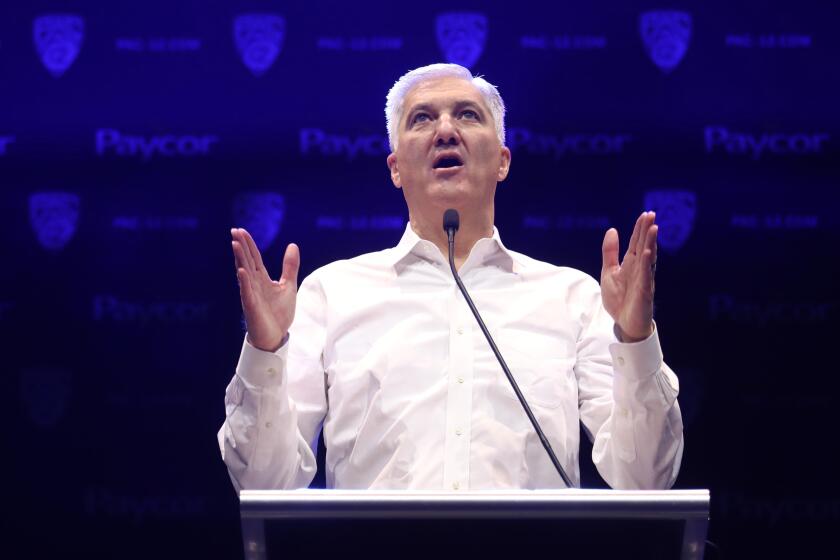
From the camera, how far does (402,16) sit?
2.90m

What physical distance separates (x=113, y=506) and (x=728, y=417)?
172cm

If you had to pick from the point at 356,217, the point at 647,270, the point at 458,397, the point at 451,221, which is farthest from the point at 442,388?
the point at 356,217

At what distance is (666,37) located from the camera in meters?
2.86

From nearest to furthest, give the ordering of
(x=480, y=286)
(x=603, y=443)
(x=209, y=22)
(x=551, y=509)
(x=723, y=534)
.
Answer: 1. (x=551, y=509)
2. (x=603, y=443)
3. (x=480, y=286)
4. (x=723, y=534)
5. (x=209, y=22)

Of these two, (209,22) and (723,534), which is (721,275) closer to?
(723,534)

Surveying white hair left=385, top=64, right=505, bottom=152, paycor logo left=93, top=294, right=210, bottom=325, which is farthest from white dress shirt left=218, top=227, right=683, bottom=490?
paycor logo left=93, top=294, right=210, bottom=325

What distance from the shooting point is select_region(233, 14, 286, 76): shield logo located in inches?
114

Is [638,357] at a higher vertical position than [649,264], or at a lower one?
lower

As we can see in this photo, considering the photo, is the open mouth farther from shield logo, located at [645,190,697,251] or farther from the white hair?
shield logo, located at [645,190,697,251]

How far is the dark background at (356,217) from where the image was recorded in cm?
274

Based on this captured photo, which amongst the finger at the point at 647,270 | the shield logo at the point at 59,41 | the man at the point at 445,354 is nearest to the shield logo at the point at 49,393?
the shield logo at the point at 59,41

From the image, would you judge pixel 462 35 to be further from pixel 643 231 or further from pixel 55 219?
pixel 643 231

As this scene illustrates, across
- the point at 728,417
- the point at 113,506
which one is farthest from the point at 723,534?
the point at 113,506

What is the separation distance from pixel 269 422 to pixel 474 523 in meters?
0.84
